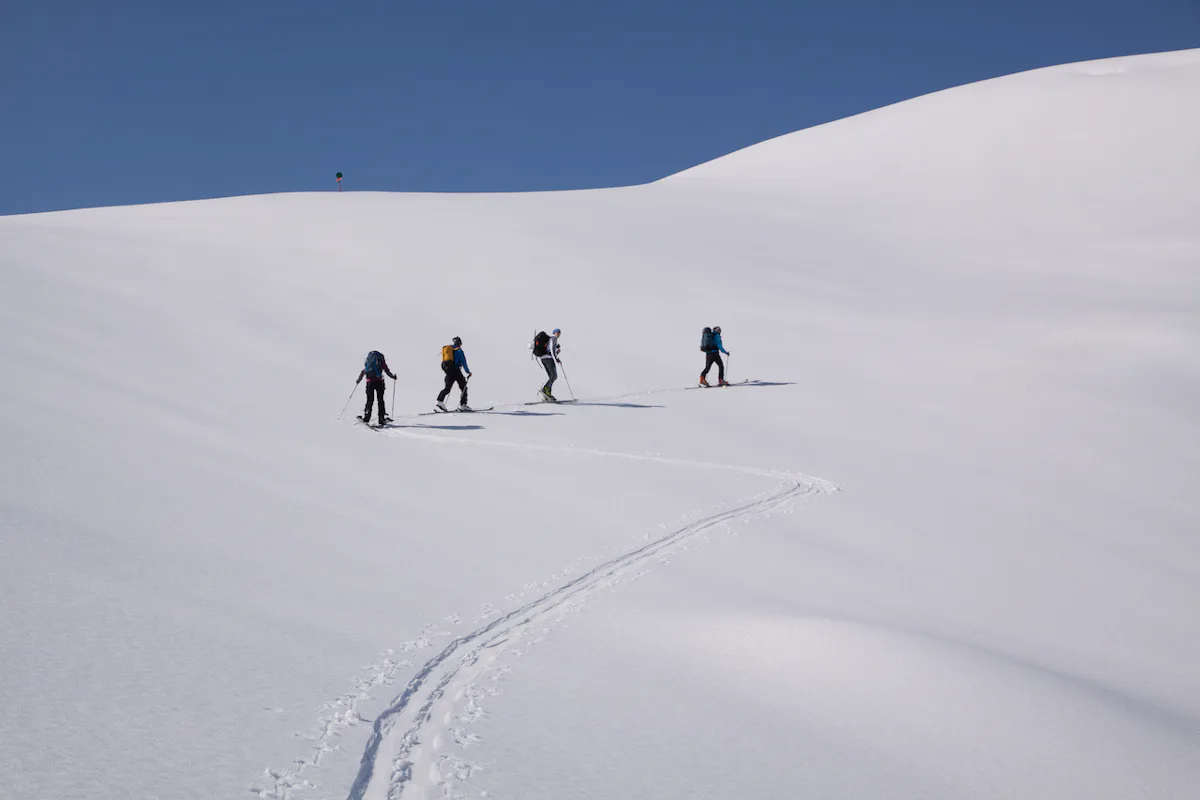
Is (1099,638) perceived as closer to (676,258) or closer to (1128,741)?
(1128,741)

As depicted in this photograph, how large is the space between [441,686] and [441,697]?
16 centimetres

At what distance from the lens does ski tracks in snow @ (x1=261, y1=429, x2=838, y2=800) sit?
4.13m

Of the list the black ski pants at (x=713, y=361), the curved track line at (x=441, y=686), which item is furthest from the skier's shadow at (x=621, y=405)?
the curved track line at (x=441, y=686)

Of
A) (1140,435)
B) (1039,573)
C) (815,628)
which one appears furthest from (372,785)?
(1140,435)

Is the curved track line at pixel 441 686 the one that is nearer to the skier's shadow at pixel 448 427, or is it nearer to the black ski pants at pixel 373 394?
the skier's shadow at pixel 448 427

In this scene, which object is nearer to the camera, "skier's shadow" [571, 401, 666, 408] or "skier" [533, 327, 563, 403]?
"skier" [533, 327, 563, 403]

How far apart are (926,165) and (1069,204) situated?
9.60 m

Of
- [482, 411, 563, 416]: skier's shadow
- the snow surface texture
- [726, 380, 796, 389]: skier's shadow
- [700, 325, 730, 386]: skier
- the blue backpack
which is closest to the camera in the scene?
the snow surface texture

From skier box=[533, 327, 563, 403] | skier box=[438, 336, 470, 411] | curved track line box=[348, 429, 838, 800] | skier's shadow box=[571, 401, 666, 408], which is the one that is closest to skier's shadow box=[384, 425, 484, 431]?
skier box=[438, 336, 470, 411]

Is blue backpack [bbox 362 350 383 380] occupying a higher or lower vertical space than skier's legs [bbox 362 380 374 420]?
higher

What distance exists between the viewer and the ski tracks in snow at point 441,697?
4133 millimetres

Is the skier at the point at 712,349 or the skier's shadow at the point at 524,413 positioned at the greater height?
the skier at the point at 712,349

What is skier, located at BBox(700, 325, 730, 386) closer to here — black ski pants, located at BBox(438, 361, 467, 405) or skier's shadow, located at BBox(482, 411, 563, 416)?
skier's shadow, located at BBox(482, 411, 563, 416)

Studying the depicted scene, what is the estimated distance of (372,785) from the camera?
13.4 feet
